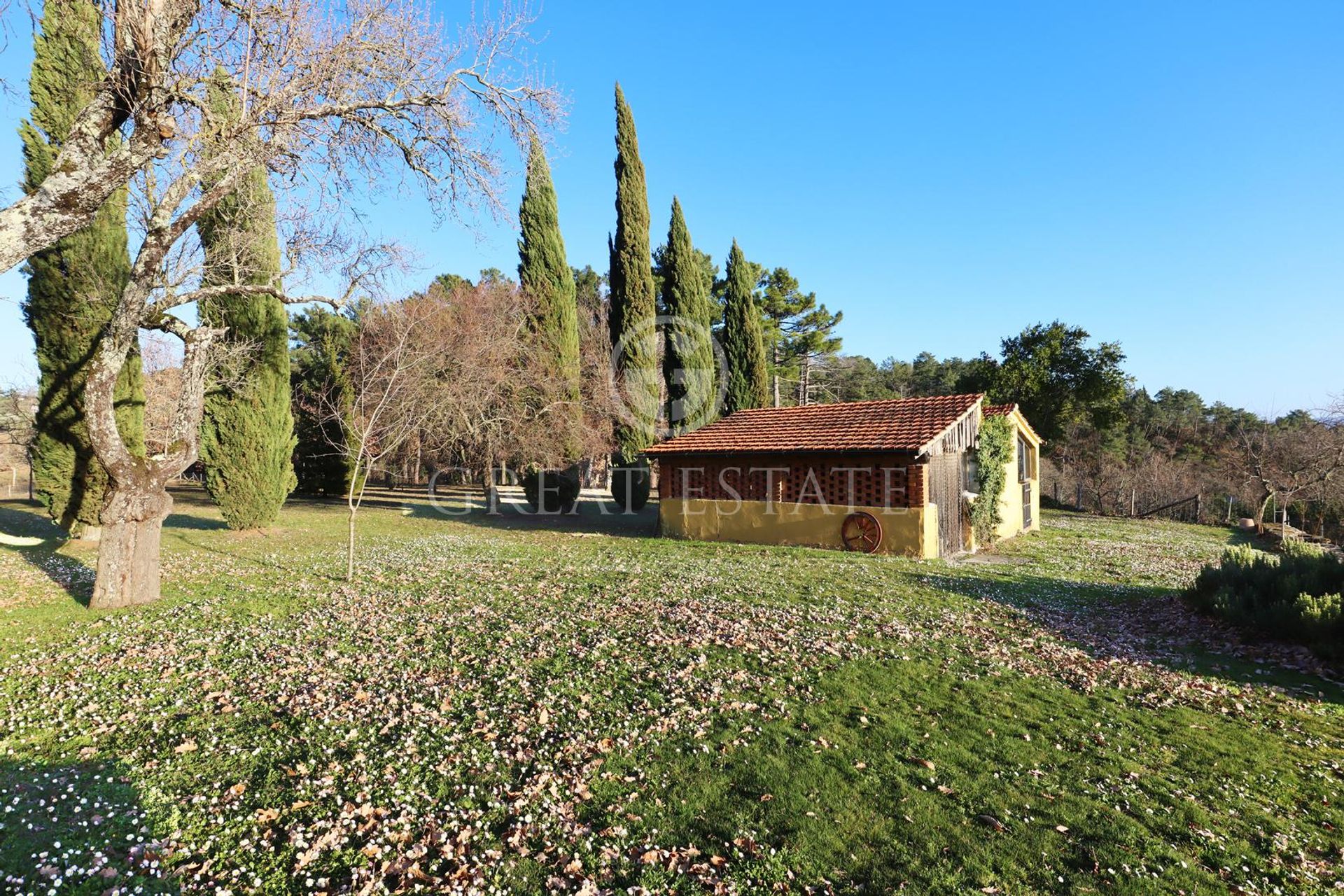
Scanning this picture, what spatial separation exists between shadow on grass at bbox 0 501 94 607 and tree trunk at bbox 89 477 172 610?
2.13 feet

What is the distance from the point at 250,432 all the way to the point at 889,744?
733 inches

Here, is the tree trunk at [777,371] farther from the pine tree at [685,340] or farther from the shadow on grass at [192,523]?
the shadow on grass at [192,523]

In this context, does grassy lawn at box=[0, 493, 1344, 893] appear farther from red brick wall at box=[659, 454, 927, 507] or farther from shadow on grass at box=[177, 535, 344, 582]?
red brick wall at box=[659, 454, 927, 507]

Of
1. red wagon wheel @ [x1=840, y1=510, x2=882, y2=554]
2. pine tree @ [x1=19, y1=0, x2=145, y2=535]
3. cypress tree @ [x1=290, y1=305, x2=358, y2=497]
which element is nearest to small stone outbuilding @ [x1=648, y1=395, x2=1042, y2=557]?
red wagon wheel @ [x1=840, y1=510, x2=882, y2=554]

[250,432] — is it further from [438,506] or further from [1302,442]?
[1302,442]

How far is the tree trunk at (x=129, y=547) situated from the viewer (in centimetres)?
877

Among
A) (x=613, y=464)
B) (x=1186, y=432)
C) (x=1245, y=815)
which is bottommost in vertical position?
(x=1245, y=815)

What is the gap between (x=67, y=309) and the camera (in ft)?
47.2

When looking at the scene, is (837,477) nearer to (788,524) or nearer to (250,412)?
(788,524)

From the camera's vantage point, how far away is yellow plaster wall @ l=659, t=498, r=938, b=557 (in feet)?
50.2

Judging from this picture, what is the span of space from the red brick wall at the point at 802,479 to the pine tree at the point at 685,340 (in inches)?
424

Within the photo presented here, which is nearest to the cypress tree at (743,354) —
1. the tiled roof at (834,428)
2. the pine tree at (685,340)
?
the pine tree at (685,340)

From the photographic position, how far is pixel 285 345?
18.8m

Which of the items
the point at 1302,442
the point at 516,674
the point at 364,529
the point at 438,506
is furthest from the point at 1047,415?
the point at 516,674
